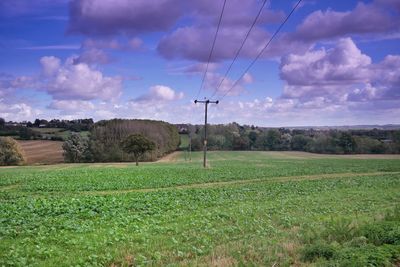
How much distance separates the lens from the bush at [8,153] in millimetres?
95938

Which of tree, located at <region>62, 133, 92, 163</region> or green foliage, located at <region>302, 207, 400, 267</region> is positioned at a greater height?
green foliage, located at <region>302, 207, 400, 267</region>

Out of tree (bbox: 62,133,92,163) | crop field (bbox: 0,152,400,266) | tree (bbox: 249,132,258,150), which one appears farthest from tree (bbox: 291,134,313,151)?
crop field (bbox: 0,152,400,266)

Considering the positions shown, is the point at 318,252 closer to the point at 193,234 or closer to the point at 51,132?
the point at 193,234

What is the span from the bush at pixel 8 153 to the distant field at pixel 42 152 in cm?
355

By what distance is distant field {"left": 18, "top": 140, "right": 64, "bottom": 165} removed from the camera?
341 feet

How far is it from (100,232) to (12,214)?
19.6ft

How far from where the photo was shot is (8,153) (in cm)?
9606

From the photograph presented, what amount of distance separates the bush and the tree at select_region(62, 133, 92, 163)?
40.6ft

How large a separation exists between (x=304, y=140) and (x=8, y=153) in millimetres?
93977

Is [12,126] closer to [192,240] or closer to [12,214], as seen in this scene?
[12,214]

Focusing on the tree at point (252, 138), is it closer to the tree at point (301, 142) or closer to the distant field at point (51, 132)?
the tree at point (301, 142)

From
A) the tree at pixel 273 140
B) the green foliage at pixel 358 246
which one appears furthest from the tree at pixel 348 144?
the green foliage at pixel 358 246

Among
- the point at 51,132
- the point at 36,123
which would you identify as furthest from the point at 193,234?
the point at 36,123

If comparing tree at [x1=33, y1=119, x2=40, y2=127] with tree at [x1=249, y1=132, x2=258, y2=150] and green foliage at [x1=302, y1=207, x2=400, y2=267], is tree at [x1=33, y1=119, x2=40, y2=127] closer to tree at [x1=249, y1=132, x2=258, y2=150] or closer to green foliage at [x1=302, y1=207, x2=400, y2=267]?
tree at [x1=249, y1=132, x2=258, y2=150]
